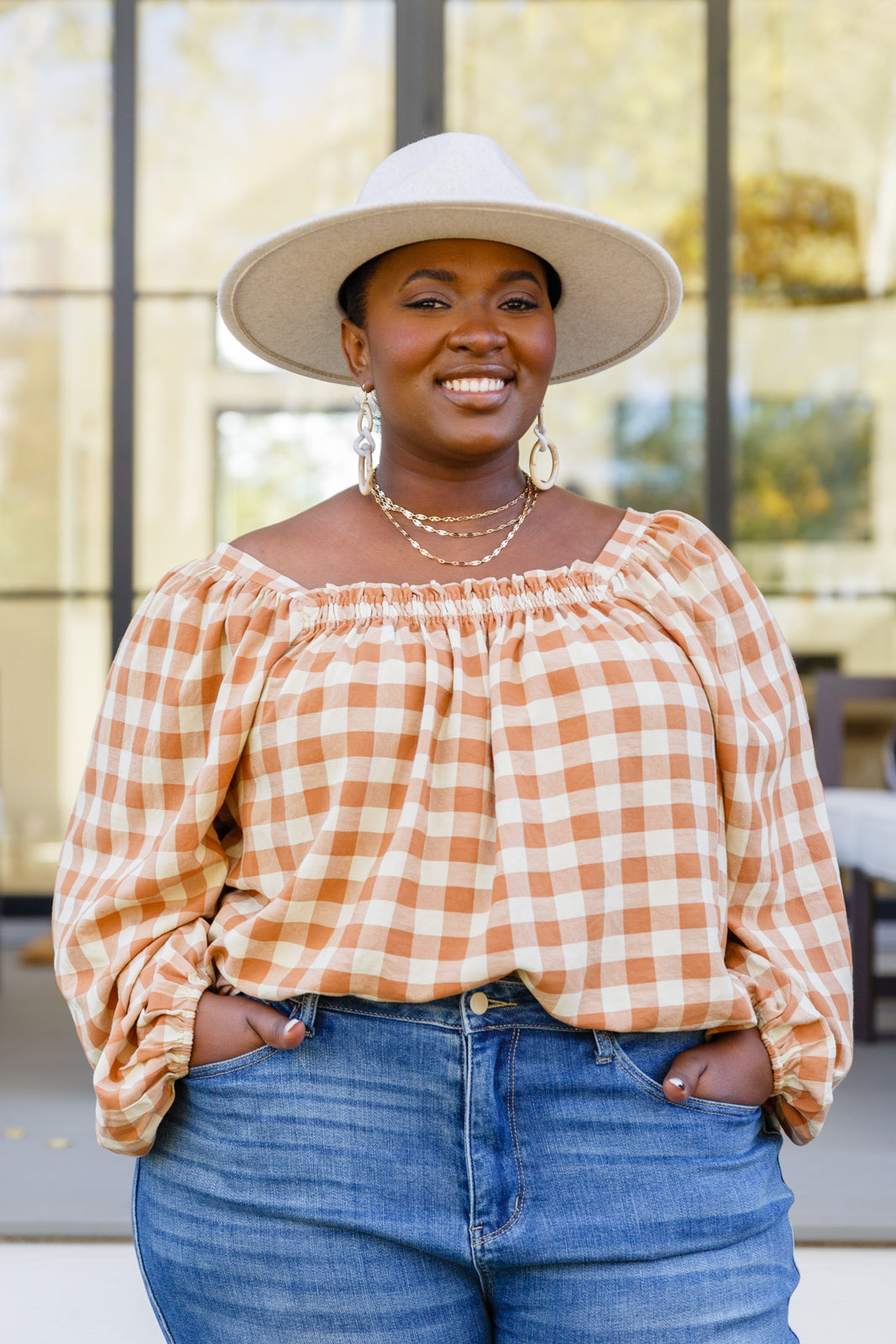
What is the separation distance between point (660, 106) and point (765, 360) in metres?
1.23

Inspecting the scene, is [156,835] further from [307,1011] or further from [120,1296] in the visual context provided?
[120,1296]

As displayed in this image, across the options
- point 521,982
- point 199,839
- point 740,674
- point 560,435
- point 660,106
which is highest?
point 660,106

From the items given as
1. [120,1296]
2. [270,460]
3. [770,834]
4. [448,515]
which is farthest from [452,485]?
[270,460]

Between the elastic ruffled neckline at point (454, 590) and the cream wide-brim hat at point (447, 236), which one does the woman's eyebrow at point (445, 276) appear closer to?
the cream wide-brim hat at point (447, 236)

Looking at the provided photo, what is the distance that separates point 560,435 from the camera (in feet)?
20.9

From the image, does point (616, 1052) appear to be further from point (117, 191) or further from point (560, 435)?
point (560, 435)

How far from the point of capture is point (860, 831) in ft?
10.3

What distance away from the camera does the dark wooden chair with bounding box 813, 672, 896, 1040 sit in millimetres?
3043

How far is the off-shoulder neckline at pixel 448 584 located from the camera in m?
1.38

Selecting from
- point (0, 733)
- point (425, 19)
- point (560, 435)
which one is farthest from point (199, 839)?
point (560, 435)

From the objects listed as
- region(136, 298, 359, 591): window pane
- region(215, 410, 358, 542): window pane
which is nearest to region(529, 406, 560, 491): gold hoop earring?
region(136, 298, 359, 591): window pane

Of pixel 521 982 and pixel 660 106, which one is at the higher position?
pixel 660 106

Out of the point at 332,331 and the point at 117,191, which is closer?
the point at 332,331

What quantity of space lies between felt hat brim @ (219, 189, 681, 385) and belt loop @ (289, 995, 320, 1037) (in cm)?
75
